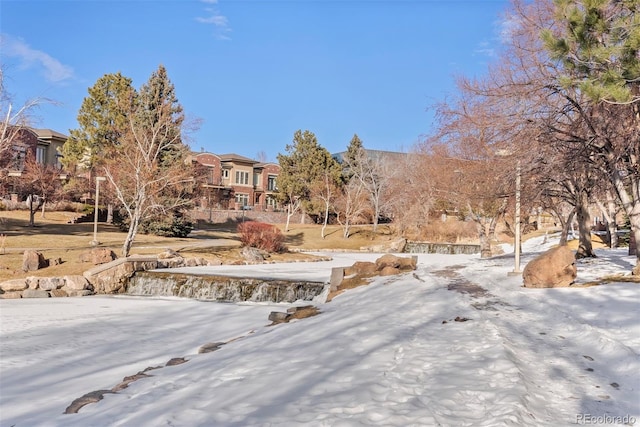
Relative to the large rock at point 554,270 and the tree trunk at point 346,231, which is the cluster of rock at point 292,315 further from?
the tree trunk at point 346,231

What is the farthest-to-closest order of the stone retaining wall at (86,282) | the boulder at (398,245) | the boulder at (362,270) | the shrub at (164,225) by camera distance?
the boulder at (398,245)
the shrub at (164,225)
the stone retaining wall at (86,282)
the boulder at (362,270)

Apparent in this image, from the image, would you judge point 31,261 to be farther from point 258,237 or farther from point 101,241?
point 258,237

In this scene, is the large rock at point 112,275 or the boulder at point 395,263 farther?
the large rock at point 112,275

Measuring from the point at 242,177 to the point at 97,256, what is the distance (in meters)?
46.7

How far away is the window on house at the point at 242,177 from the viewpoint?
65688mm

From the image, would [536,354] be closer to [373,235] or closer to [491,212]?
[491,212]

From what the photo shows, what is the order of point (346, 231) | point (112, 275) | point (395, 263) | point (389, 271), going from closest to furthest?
point (389, 271) < point (395, 263) < point (112, 275) < point (346, 231)

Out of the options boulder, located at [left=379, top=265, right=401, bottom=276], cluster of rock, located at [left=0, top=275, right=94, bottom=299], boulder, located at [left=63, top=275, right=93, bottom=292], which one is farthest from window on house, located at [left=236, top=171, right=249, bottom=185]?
→ boulder, located at [left=379, top=265, right=401, bottom=276]

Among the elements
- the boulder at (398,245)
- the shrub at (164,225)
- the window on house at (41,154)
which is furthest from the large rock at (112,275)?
the window on house at (41,154)

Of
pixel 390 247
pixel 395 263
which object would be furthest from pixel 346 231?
pixel 395 263

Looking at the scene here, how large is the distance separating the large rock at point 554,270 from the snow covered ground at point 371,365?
425 mm

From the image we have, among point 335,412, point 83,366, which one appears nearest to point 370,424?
point 335,412

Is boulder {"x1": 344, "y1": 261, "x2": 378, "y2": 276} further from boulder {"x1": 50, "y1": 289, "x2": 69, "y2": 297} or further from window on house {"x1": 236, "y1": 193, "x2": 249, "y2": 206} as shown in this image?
window on house {"x1": 236, "y1": 193, "x2": 249, "y2": 206}

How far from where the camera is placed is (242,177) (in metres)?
66.2
